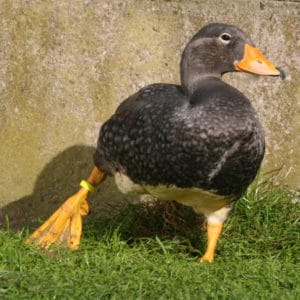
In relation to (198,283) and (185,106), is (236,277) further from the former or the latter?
(185,106)

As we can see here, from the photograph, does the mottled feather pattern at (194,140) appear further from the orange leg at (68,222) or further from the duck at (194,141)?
the orange leg at (68,222)

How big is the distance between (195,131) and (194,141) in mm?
47

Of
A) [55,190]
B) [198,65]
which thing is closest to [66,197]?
[55,190]

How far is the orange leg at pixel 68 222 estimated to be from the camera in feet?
16.4

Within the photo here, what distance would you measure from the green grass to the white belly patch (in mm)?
248

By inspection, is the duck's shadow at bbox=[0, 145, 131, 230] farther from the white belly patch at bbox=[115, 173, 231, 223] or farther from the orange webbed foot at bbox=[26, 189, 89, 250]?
the white belly patch at bbox=[115, 173, 231, 223]

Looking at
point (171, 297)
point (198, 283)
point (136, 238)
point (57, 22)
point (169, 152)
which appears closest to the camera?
point (171, 297)

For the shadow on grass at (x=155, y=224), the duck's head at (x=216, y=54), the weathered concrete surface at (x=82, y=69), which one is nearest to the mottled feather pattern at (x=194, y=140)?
the duck's head at (x=216, y=54)

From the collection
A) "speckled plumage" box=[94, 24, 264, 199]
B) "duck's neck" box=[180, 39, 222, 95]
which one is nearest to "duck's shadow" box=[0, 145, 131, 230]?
"speckled plumage" box=[94, 24, 264, 199]

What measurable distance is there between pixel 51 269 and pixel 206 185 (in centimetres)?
84

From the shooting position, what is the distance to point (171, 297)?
394 cm

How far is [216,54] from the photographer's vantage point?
4887 millimetres

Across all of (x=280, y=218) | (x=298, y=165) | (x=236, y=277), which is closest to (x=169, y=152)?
(x=236, y=277)

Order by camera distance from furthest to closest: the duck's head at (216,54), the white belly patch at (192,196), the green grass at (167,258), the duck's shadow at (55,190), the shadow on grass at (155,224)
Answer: the duck's shadow at (55,190), the shadow on grass at (155,224), the duck's head at (216,54), the white belly patch at (192,196), the green grass at (167,258)
